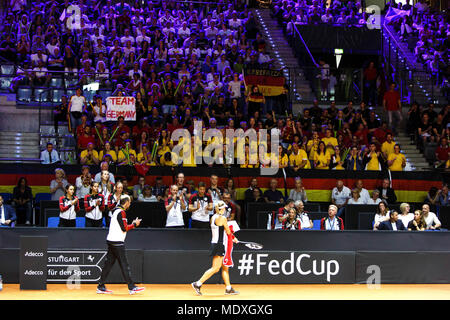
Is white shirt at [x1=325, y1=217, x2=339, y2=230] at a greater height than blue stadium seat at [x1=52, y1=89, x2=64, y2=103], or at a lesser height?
lesser

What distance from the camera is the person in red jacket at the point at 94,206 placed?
55.1 feet

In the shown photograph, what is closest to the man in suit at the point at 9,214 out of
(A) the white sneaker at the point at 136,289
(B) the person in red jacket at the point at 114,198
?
(B) the person in red jacket at the point at 114,198

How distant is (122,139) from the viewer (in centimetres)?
2073

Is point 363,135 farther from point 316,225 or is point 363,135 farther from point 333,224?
point 333,224

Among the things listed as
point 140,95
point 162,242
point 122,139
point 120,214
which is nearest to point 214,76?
point 140,95

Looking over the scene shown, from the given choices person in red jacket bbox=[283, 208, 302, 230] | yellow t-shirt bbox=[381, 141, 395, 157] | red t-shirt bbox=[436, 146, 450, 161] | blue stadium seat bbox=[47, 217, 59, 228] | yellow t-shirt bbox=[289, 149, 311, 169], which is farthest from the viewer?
red t-shirt bbox=[436, 146, 450, 161]

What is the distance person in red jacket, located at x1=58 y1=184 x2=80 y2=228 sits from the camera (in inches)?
657

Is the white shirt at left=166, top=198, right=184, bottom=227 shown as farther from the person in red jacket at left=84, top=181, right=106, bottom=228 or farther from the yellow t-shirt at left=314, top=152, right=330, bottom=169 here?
the yellow t-shirt at left=314, top=152, right=330, bottom=169

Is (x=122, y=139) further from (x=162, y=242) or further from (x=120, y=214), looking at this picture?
(x=120, y=214)

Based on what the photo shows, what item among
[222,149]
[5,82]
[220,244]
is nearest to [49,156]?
[5,82]

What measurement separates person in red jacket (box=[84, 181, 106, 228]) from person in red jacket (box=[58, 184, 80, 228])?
24 cm

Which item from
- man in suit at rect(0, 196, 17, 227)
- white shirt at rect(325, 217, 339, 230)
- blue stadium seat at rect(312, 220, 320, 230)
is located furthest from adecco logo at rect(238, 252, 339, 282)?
man in suit at rect(0, 196, 17, 227)

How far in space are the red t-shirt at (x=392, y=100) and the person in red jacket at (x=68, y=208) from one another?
465 inches

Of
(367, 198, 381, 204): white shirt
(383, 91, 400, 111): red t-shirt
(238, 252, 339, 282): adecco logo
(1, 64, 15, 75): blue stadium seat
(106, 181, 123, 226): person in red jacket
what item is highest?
(1, 64, 15, 75): blue stadium seat
